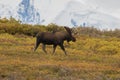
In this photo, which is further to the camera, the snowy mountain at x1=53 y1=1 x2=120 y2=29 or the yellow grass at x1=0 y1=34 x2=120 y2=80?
the snowy mountain at x1=53 y1=1 x2=120 y2=29

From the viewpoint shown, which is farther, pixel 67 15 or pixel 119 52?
pixel 67 15

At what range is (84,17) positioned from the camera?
186625mm

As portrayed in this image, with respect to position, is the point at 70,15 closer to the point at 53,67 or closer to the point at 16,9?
the point at 16,9

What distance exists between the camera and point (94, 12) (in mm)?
182625

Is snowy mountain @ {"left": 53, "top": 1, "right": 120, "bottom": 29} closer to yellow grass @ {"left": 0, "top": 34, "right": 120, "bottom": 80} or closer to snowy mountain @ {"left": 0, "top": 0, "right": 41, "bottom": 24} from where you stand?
snowy mountain @ {"left": 0, "top": 0, "right": 41, "bottom": 24}

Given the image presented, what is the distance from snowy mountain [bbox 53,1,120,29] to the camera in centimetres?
17812

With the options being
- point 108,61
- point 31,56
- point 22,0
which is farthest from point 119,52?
point 22,0

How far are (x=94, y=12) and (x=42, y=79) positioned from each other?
163m

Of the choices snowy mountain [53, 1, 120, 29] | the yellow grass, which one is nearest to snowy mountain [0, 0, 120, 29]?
snowy mountain [53, 1, 120, 29]

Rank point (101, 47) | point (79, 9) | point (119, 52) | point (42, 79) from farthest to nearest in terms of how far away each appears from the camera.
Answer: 1. point (79, 9)
2. point (101, 47)
3. point (119, 52)
4. point (42, 79)

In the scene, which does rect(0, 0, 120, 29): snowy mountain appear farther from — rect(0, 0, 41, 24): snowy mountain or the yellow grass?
the yellow grass

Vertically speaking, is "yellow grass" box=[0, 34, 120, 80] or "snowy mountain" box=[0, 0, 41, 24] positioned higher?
"yellow grass" box=[0, 34, 120, 80]

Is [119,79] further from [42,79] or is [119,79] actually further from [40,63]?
[40,63]

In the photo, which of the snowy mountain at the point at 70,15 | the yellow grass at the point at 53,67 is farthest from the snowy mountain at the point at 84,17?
the yellow grass at the point at 53,67
